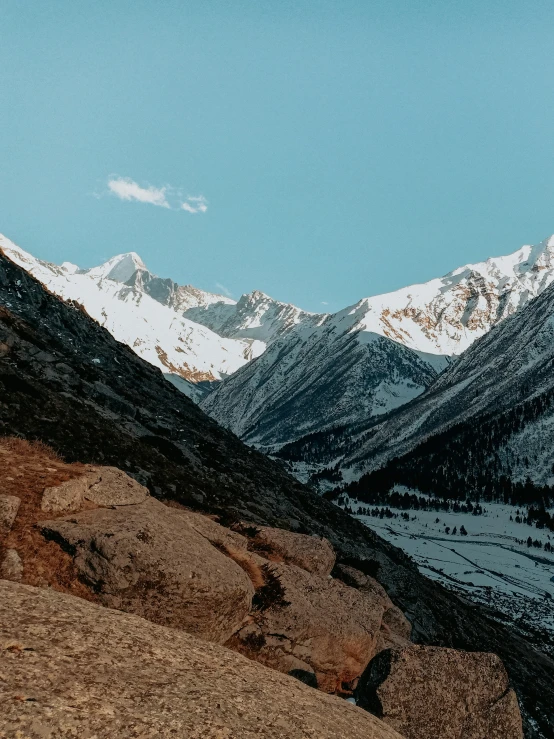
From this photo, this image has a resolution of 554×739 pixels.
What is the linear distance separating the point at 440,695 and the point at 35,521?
11.6 m

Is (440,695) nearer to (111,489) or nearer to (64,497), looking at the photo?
(111,489)

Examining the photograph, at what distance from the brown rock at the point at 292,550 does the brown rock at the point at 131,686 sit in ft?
26.2

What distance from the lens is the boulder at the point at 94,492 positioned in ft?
43.7

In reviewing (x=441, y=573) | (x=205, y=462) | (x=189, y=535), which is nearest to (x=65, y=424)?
(x=205, y=462)

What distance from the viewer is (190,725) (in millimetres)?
7207

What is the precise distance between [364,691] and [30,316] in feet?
150

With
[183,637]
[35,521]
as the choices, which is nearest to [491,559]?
[183,637]

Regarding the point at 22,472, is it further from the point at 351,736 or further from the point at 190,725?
the point at 351,736

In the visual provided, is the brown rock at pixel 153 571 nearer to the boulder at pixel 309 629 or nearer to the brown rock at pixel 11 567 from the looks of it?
the brown rock at pixel 11 567

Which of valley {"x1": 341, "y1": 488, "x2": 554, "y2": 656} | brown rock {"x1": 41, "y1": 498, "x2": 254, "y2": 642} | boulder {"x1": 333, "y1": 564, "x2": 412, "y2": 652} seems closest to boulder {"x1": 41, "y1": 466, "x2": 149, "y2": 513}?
brown rock {"x1": 41, "y1": 498, "x2": 254, "y2": 642}

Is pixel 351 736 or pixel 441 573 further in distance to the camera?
pixel 441 573

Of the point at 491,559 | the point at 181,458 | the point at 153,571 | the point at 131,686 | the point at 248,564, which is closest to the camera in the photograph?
the point at 131,686

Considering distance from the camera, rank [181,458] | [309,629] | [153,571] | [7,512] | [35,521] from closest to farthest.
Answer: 1. [7,512]
2. [153,571]
3. [35,521]
4. [309,629]
5. [181,458]

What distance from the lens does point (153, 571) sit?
12.1 m
